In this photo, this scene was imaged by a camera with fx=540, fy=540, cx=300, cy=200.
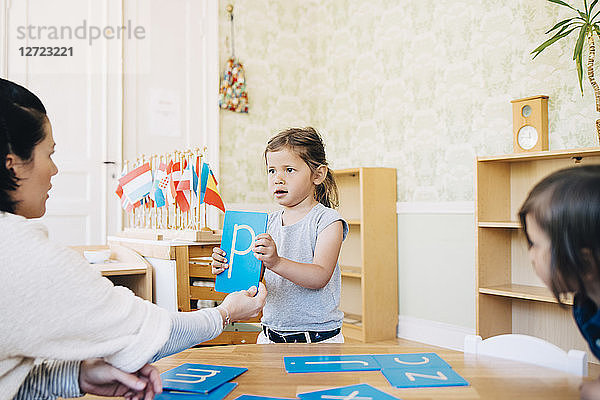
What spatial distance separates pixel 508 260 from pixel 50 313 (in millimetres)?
2976

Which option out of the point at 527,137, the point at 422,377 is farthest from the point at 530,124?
the point at 422,377

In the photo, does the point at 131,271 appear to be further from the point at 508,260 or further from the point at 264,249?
the point at 508,260

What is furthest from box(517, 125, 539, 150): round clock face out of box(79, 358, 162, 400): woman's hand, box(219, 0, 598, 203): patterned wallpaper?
box(79, 358, 162, 400): woman's hand

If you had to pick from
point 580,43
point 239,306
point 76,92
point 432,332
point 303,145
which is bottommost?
point 432,332

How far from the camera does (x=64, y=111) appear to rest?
13.3 ft

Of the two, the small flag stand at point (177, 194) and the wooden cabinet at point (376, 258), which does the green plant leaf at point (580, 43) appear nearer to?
the wooden cabinet at point (376, 258)

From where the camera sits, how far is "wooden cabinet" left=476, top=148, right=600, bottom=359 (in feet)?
10.1

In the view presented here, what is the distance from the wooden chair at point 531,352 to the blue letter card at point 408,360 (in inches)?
4.2

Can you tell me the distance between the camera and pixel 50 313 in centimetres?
79

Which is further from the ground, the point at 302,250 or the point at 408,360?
the point at 302,250

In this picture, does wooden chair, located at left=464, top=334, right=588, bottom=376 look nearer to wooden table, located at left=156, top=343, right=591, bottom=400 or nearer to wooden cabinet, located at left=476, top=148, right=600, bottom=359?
wooden table, located at left=156, top=343, right=591, bottom=400

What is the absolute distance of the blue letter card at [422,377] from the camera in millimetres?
974

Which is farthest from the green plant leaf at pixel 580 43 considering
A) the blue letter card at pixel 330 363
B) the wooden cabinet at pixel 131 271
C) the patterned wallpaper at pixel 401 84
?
the wooden cabinet at pixel 131 271

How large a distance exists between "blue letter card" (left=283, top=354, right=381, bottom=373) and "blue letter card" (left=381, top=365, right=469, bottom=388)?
48 mm
